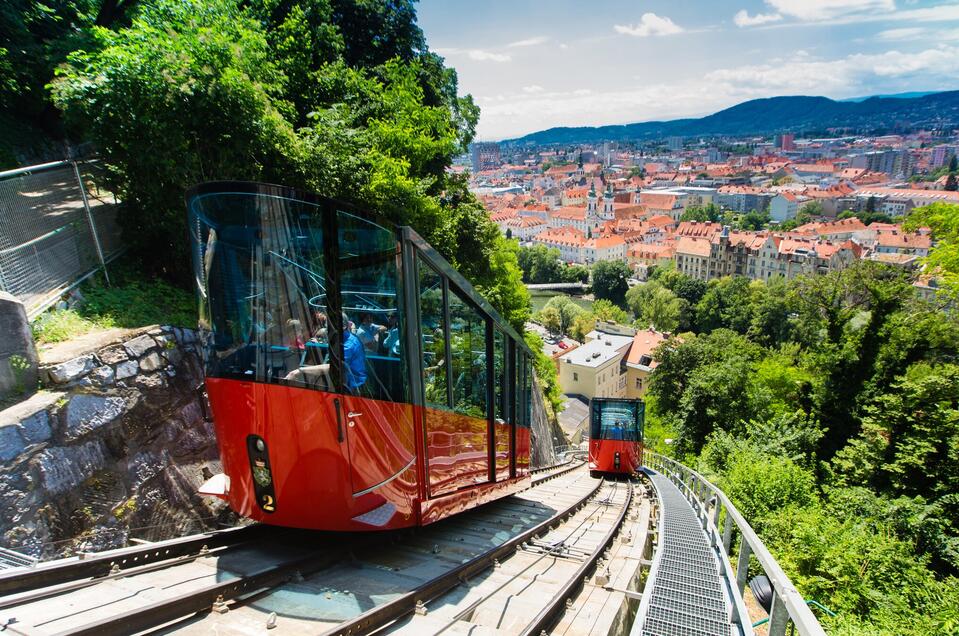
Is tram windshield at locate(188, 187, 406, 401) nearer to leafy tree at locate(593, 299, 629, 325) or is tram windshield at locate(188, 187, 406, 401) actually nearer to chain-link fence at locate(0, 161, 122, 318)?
chain-link fence at locate(0, 161, 122, 318)

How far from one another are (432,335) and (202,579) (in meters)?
2.94

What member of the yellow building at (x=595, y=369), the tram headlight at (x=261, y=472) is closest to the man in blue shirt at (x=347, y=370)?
the tram headlight at (x=261, y=472)

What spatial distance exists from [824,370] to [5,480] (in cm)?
2582

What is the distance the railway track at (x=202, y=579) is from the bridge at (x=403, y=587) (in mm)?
10

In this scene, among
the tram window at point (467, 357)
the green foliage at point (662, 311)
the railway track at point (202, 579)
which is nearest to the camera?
the railway track at point (202, 579)

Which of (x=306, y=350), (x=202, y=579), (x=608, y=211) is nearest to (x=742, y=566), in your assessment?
(x=306, y=350)

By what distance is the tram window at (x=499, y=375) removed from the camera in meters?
7.69

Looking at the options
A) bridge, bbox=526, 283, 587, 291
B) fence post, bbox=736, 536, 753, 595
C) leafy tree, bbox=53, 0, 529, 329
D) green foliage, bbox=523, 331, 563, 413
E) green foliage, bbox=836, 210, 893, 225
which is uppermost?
leafy tree, bbox=53, 0, 529, 329

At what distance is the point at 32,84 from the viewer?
36.0ft

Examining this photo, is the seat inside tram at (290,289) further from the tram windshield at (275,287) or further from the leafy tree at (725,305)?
the leafy tree at (725,305)

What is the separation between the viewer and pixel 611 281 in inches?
3848

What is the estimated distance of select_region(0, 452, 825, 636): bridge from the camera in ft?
11.5

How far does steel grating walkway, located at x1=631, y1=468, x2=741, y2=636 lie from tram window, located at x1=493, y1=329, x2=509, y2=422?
284 cm

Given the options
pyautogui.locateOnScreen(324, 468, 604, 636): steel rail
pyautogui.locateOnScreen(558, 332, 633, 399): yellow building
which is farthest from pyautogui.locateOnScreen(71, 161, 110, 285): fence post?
pyautogui.locateOnScreen(558, 332, 633, 399): yellow building
